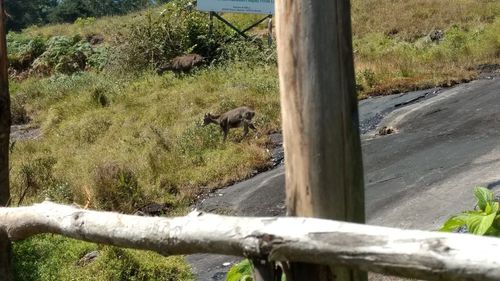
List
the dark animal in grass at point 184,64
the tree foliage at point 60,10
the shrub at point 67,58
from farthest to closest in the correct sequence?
1. the tree foliage at point 60,10
2. the shrub at point 67,58
3. the dark animal in grass at point 184,64

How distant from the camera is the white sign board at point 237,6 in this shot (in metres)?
19.5

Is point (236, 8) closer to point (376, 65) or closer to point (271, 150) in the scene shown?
point (376, 65)

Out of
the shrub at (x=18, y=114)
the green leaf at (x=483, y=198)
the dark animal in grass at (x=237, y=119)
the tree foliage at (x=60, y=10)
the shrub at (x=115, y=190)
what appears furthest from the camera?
the tree foliage at (x=60, y=10)

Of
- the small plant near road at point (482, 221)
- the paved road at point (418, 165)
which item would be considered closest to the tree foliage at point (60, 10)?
the paved road at point (418, 165)

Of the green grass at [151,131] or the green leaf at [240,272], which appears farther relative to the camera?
the green grass at [151,131]

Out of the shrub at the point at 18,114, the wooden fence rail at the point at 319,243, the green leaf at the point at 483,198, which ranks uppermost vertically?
the wooden fence rail at the point at 319,243

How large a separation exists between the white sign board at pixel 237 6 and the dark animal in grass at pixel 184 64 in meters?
1.79

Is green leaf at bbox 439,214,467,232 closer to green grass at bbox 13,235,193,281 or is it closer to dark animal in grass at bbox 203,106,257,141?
green grass at bbox 13,235,193,281

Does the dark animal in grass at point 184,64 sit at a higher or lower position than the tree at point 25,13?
lower

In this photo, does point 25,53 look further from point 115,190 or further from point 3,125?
point 3,125

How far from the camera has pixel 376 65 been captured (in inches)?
661

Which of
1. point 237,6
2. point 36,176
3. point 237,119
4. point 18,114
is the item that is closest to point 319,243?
point 36,176

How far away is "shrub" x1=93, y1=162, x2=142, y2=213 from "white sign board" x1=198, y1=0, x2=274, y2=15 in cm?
1045

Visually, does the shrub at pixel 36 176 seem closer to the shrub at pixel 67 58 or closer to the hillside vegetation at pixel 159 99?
the hillside vegetation at pixel 159 99
